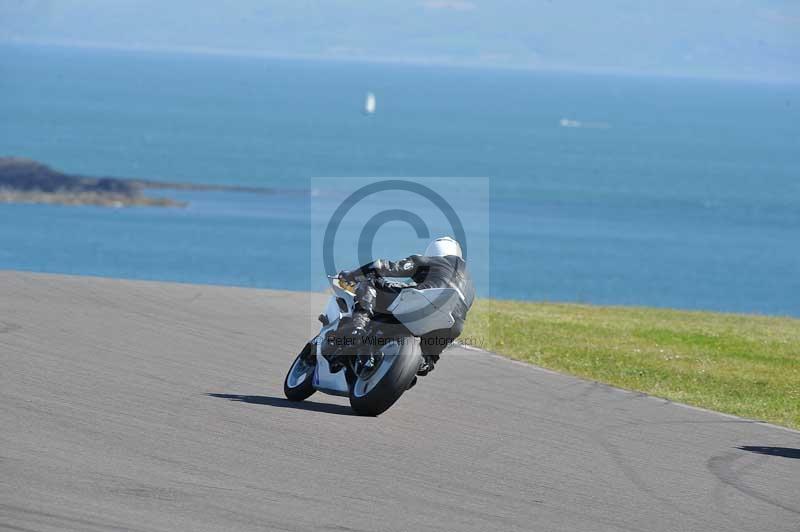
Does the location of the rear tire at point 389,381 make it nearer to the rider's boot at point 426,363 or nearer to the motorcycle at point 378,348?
the motorcycle at point 378,348

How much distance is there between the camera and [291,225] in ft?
340

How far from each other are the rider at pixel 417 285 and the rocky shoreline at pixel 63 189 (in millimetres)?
101997

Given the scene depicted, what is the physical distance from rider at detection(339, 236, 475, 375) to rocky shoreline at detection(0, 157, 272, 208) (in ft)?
335

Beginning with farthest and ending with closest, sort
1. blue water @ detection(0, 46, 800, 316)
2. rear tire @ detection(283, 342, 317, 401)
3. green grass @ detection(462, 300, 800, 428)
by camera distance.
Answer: blue water @ detection(0, 46, 800, 316) → green grass @ detection(462, 300, 800, 428) → rear tire @ detection(283, 342, 317, 401)

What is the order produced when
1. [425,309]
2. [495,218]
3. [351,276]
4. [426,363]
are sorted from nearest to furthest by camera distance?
[425,309], [426,363], [351,276], [495,218]

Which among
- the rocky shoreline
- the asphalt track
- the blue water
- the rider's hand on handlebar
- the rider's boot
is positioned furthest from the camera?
the rocky shoreline

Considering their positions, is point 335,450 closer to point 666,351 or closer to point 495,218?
point 666,351

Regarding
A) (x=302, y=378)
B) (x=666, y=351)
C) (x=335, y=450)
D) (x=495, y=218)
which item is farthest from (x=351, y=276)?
(x=495, y=218)

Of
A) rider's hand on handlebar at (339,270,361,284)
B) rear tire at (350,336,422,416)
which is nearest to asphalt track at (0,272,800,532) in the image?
rear tire at (350,336,422,416)

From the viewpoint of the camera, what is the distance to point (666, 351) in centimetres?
1752

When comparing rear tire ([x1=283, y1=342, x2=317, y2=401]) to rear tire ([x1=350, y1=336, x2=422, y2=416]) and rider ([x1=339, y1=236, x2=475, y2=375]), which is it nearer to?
rear tire ([x1=350, y1=336, x2=422, y2=416])

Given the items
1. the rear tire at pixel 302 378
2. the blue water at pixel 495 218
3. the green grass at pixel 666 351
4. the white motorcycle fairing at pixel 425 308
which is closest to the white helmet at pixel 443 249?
the white motorcycle fairing at pixel 425 308

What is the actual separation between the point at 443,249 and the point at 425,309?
688 millimetres

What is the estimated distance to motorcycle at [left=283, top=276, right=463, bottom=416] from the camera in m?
10.2
